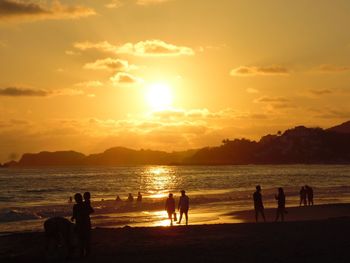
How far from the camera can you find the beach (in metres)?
14.6

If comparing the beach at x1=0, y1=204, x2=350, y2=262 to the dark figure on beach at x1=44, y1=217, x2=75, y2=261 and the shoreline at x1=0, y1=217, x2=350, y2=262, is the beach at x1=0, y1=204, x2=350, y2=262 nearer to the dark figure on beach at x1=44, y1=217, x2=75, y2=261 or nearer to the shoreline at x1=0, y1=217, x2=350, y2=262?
the shoreline at x1=0, y1=217, x2=350, y2=262

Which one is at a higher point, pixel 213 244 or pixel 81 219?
pixel 81 219

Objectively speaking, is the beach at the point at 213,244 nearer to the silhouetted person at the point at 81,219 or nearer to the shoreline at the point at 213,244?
the shoreline at the point at 213,244

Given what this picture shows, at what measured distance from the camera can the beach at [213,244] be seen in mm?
14625

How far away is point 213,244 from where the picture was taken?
17078mm

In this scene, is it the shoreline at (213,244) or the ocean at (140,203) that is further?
the ocean at (140,203)

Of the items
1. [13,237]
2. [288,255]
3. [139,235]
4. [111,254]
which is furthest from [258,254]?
[13,237]

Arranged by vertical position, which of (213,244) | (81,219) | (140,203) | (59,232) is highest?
(81,219)

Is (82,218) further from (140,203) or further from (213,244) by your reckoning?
(140,203)

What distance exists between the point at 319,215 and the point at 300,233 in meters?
13.5

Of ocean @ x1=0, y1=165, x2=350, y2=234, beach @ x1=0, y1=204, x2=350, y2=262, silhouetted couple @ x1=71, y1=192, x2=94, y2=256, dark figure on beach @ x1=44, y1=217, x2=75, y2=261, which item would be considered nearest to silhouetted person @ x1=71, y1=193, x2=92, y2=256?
silhouetted couple @ x1=71, y1=192, x2=94, y2=256

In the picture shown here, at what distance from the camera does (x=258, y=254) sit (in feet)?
48.5

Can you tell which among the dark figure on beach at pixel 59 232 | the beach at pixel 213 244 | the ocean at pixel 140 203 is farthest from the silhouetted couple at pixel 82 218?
the ocean at pixel 140 203

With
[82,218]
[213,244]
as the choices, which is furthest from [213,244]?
[82,218]
